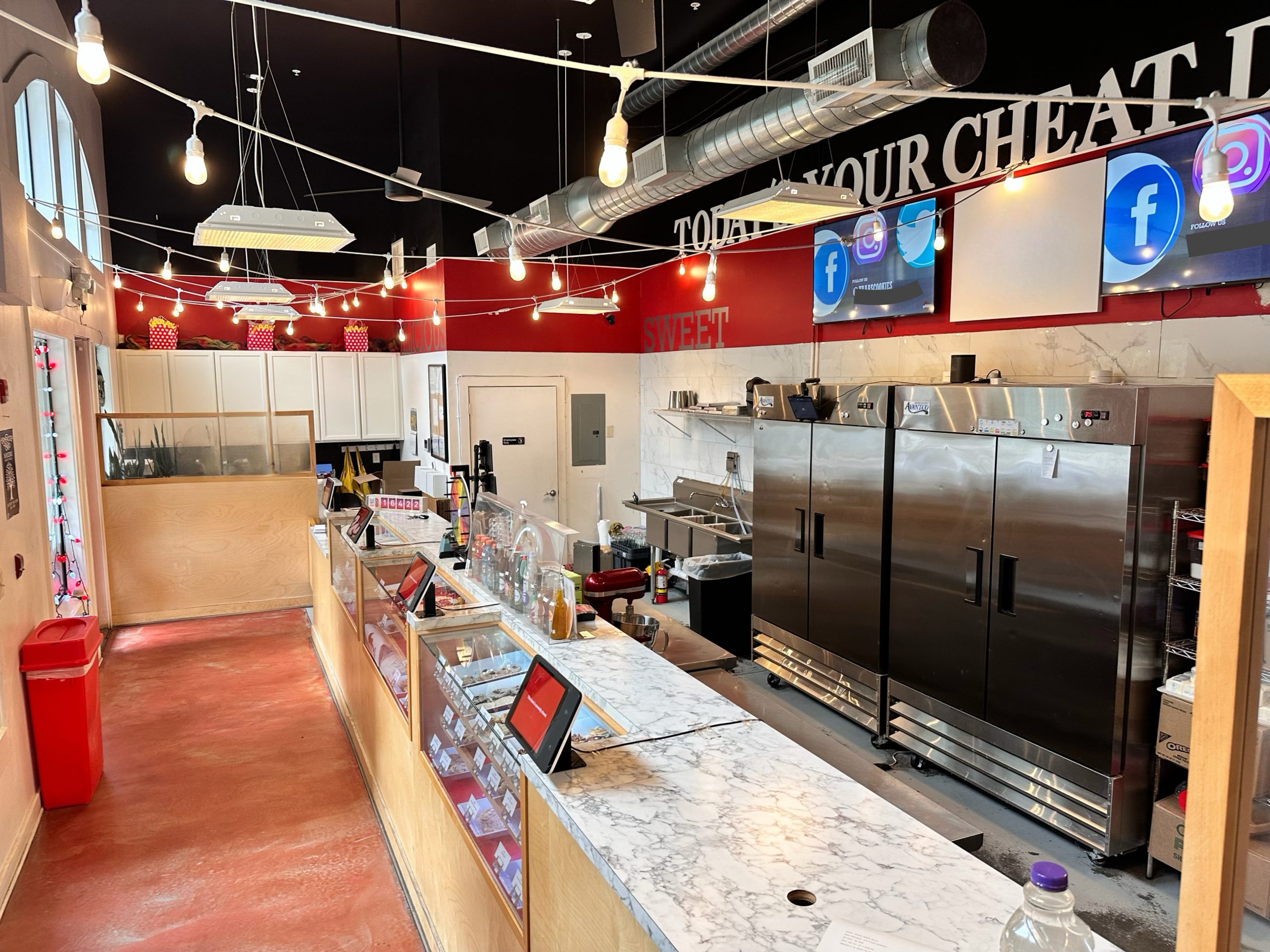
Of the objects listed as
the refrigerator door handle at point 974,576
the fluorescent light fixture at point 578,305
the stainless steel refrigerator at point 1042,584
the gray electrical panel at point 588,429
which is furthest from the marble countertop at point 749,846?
the gray electrical panel at point 588,429

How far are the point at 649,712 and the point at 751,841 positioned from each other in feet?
2.06

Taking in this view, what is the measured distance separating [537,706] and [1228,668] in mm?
1457

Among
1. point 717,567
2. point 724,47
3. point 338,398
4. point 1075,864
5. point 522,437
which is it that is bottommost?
point 1075,864

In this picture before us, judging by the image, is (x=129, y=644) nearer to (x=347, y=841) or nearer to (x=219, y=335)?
(x=347, y=841)

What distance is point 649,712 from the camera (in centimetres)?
218

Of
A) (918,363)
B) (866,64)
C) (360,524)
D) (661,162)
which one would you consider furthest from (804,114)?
(360,524)

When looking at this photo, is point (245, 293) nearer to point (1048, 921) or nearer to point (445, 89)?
point (445, 89)

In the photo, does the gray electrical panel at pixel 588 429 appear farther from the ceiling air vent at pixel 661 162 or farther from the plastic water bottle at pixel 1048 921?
the plastic water bottle at pixel 1048 921

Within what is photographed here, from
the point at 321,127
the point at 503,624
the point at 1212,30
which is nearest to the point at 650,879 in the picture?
the point at 503,624

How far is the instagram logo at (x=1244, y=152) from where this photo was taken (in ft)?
11.0

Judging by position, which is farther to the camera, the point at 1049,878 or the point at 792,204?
the point at 792,204

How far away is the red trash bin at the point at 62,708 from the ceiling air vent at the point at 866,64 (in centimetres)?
426

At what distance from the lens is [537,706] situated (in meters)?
1.94

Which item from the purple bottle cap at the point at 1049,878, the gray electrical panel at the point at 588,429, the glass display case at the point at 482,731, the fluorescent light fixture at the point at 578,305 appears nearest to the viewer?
the purple bottle cap at the point at 1049,878
